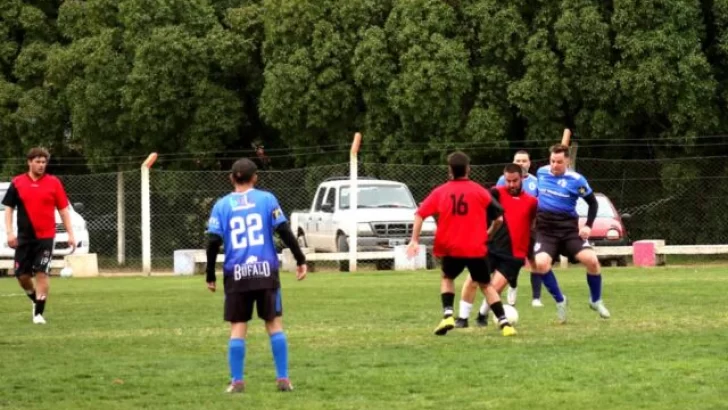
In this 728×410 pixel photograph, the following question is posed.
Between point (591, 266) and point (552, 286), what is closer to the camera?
point (591, 266)

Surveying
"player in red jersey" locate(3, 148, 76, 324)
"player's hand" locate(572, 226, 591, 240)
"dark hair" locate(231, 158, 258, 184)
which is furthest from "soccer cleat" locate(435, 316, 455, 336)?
"player in red jersey" locate(3, 148, 76, 324)

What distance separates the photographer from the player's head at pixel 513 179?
15906 mm

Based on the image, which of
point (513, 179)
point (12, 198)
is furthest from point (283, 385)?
point (12, 198)

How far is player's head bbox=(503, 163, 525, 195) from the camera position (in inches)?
626

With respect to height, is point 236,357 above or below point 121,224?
above

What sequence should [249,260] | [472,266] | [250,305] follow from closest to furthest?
1. [249,260]
2. [250,305]
3. [472,266]

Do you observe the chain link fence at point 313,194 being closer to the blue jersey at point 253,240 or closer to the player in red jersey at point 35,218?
the player in red jersey at point 35,218

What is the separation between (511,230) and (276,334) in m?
5.61

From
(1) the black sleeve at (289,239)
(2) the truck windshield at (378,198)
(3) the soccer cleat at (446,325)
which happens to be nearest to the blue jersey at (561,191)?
(3) the soccer cleat at (446,325)

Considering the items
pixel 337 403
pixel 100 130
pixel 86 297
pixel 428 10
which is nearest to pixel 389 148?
pixel 428 10

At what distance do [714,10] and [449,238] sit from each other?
21.9 meters

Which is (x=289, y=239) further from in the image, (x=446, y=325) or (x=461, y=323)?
(x=461, y=323)

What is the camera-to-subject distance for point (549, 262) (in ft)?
53.0

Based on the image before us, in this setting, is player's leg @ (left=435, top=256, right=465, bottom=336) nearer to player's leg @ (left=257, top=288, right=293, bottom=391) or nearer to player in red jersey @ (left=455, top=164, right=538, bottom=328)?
player in red jersey @ (left=455, top=164, right=538, bottom=328)
